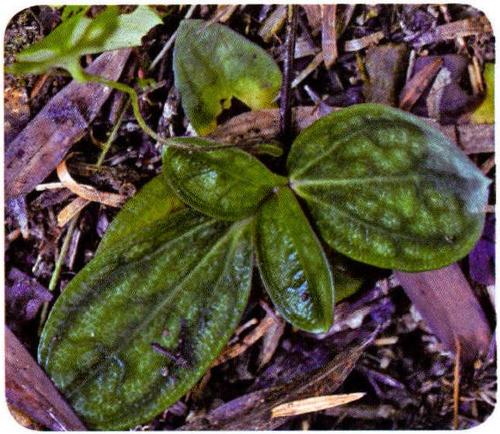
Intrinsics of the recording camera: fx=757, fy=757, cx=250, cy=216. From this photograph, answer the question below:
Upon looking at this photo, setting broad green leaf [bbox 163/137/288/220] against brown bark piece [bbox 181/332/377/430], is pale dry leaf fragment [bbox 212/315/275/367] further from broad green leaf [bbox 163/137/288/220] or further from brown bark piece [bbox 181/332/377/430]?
broad green leaf [bbox 163/137/288/220]

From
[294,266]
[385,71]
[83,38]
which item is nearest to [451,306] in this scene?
[294,266]

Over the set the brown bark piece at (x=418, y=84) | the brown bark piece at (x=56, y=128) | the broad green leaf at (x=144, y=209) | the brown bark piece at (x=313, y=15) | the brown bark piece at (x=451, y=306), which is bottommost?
the brown bark piece at (x=451, y=306)

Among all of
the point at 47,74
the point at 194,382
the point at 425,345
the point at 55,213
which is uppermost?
the point at 47,74

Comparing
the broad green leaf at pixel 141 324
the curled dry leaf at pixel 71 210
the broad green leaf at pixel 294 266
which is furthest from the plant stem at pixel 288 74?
the curled dry leaf at pixel 71 210

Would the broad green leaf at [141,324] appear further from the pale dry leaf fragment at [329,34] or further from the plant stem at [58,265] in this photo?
the pale dry leaf fragment at [329,34]

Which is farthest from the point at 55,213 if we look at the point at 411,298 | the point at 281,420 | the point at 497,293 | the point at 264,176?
the point at 497,293

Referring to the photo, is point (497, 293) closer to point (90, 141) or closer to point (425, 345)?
point (425, 345)

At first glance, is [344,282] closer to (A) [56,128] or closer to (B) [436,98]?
(B) [436,98]

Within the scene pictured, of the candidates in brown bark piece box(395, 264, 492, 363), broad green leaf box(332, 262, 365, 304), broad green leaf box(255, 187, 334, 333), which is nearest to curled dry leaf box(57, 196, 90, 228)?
broad green leaf box(255, 187, 334, 333)
